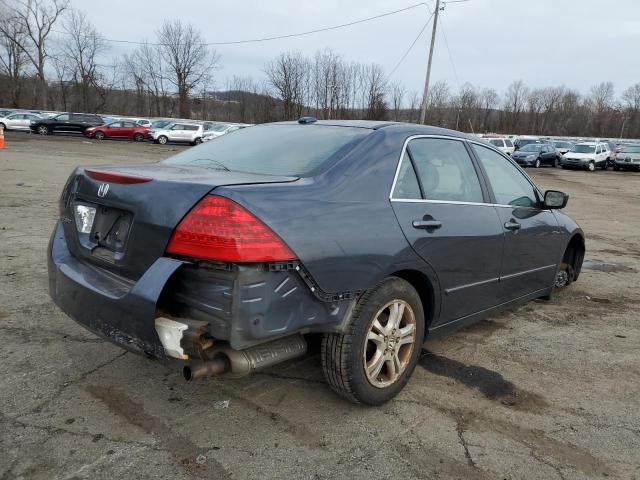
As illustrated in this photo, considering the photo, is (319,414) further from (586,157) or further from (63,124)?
(63,124)

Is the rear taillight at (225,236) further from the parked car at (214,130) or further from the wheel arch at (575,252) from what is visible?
the parked car at (214,130)

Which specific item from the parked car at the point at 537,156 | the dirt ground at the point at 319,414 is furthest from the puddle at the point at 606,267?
the parked car at the point at 537,156

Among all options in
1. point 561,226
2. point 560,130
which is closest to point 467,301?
point 561,226

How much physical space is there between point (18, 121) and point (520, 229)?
39.5m

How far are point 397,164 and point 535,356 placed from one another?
1950mm

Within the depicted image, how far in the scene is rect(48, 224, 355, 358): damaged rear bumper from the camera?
2.29 m

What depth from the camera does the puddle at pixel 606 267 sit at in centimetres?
681

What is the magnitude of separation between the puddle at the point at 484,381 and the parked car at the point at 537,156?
32.6 m

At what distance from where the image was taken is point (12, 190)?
10734 mm

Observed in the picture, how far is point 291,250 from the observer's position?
238 cm

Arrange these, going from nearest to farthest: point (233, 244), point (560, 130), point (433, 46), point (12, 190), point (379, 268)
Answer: point (233, 244) → point (379, 268) → point (12, 190) → point (433, 46) → point (560, 130)

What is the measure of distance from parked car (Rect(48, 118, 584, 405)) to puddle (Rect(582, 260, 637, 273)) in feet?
12.4

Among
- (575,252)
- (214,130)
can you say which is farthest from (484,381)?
(214,130)

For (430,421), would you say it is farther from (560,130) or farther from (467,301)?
(560,130)
